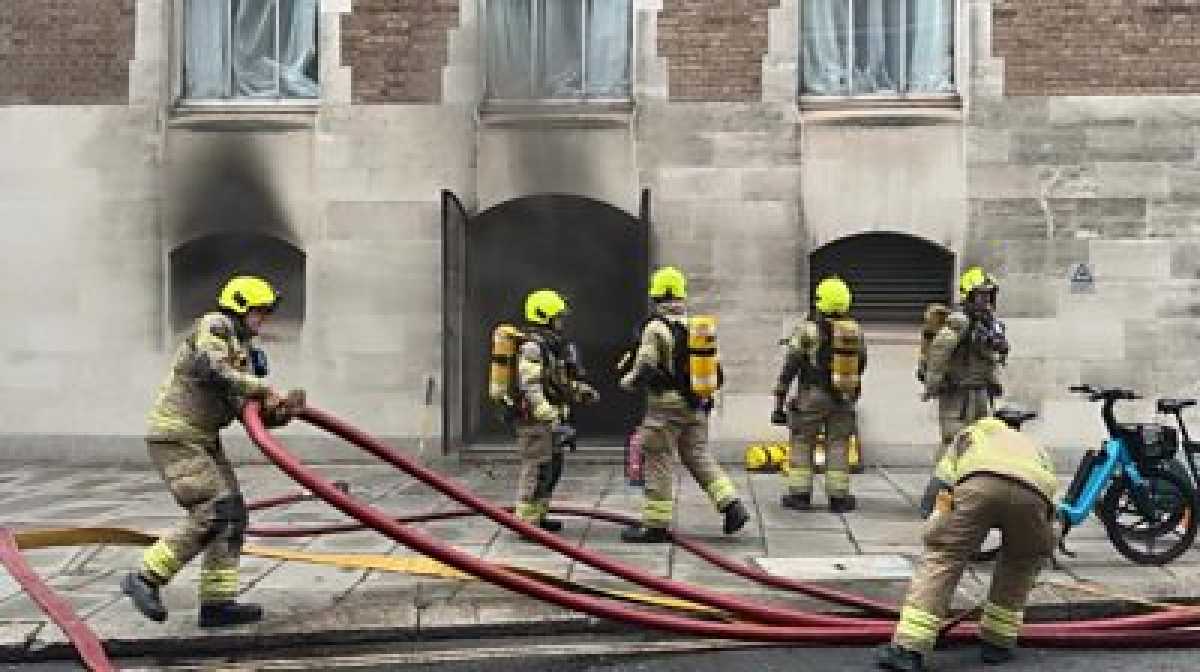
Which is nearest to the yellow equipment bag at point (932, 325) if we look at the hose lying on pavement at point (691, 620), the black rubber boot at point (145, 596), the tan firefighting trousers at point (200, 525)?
the hose lying on pavement at point (691, 620)

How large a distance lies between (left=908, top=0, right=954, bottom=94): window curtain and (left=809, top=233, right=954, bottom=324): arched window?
5.34 ft

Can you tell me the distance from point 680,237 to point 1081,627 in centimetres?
651

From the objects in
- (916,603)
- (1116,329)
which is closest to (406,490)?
(916,603)

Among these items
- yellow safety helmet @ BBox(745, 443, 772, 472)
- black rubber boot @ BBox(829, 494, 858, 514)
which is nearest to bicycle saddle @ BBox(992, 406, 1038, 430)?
black rubber boot @ BBox(829, 494, 858, 514)

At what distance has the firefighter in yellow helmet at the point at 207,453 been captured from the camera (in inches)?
221

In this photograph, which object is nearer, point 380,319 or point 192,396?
point 192,396

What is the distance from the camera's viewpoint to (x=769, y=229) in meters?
11.3

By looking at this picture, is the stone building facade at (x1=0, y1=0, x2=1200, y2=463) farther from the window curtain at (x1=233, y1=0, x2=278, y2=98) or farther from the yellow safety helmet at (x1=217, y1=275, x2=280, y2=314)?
the yellow safety helmet at (x1=217, y1=275, x2=280, y2=314)

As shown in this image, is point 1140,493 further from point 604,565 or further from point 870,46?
point 870,46

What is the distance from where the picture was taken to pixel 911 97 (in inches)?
447

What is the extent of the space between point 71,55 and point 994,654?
1059cm

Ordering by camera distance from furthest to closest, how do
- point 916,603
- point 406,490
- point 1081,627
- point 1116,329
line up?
point 1116,329
point 406,490
point 1081,627
point 916,603

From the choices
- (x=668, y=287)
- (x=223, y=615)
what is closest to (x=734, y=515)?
(x=668, y=287)

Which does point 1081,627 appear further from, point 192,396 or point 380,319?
point 380,319
